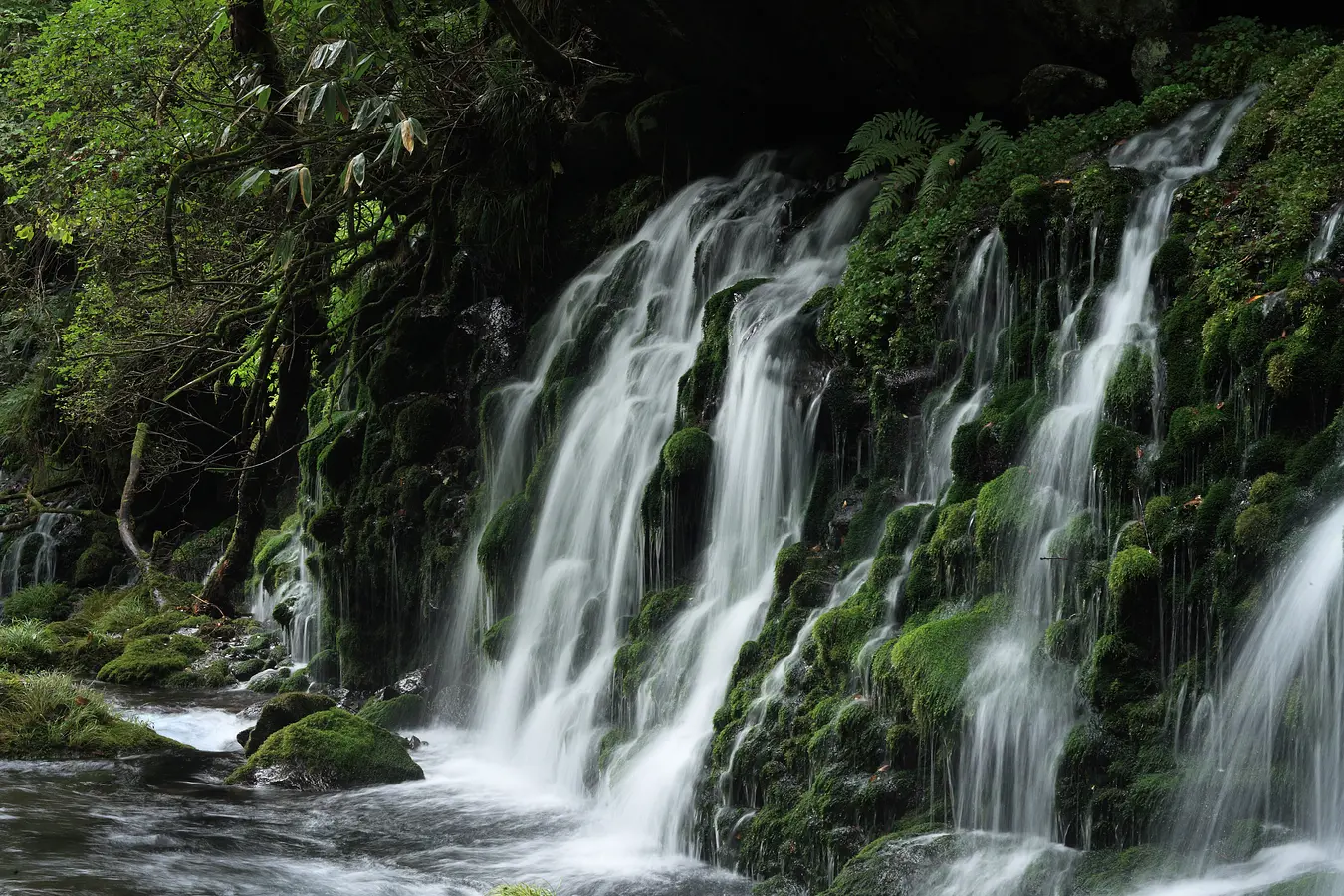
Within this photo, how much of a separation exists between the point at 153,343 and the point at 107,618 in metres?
4.31

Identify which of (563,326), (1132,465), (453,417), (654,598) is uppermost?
(563,326)

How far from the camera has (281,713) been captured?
1038 cm

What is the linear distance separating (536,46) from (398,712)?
270 inches

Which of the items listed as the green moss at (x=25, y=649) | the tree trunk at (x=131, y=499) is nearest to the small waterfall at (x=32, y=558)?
the tree trunk at (x=131, y=499)

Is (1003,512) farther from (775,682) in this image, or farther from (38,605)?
(38,605)

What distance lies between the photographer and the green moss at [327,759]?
9438mm

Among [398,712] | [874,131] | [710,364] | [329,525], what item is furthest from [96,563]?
[874,131]

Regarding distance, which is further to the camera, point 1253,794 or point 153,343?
point 153,343

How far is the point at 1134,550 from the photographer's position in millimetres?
6078

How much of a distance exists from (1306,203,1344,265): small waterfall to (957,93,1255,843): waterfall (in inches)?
37.5

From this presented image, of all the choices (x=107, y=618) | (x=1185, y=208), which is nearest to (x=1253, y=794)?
(x=1185, y=208)

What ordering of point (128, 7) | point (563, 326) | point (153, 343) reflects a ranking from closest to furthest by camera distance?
point (563, 326), point (128, 7), point (153, 343)

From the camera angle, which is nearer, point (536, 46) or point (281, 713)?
point (281, 713)

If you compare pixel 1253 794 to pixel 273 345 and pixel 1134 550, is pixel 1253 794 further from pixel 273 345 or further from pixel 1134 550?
pixel 273 345
